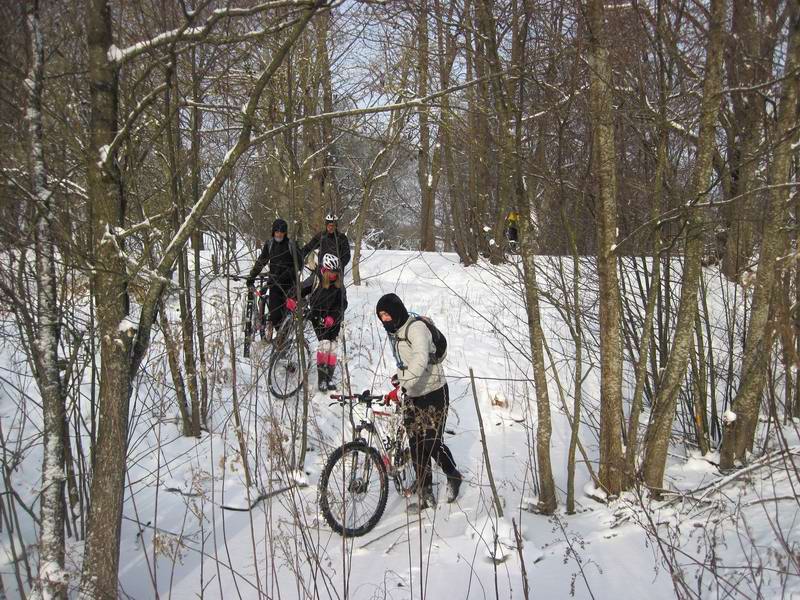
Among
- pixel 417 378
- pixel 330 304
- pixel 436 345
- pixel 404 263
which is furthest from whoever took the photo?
pixel 330 304

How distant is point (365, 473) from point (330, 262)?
8.41 ft

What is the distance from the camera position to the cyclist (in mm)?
6352

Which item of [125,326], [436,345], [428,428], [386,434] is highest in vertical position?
[125,326]

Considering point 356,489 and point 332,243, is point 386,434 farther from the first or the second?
point 332,243

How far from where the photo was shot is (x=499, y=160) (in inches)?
180

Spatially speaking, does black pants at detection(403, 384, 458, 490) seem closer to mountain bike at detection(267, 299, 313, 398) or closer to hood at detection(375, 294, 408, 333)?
hood at detection(375, 294, 408, 333)

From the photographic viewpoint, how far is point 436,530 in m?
4.59

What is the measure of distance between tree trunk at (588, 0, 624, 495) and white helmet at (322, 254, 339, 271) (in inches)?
113

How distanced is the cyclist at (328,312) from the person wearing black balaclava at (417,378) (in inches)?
56.9

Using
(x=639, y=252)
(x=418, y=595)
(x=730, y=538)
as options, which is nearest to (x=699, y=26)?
(x=639, y=252)

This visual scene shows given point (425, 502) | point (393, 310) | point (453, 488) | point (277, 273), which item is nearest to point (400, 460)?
point (425, 502)

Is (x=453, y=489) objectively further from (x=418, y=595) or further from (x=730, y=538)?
(x=730, y=538)

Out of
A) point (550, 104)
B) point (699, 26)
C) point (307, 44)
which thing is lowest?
point (550, 104)

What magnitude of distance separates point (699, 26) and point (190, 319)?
4724mm
